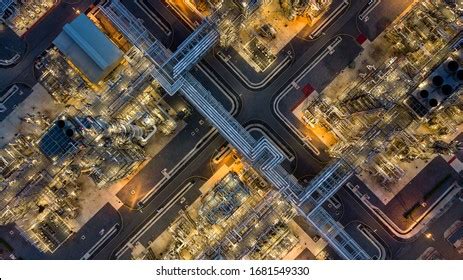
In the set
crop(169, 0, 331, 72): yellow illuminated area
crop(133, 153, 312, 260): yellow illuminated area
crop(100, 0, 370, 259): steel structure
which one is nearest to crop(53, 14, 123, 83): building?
crop(100, 0, 370, 259): steel structure

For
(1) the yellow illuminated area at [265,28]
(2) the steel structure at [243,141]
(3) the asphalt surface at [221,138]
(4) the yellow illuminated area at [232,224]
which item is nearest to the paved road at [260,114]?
(3) the asphalt surface at [221,138]

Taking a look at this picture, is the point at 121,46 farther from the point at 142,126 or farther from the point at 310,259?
the point at 310,259

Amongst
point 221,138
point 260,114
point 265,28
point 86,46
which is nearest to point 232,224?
point 221,138

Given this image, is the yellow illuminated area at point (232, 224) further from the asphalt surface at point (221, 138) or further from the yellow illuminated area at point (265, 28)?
the yellow illuminated area at point (265, 28)

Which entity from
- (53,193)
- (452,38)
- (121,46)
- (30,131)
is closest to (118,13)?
(121,46)

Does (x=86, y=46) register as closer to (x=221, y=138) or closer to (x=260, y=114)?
(x=221, y=138)

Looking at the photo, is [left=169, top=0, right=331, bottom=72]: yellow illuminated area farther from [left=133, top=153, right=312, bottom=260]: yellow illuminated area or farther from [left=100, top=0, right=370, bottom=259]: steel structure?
[left=133, top=153, right=312, bottom=260]: yellow illuminated area
